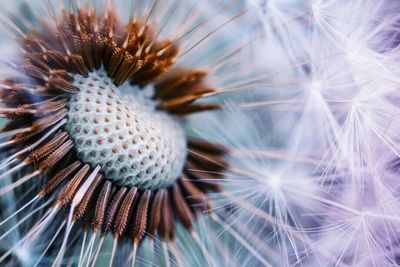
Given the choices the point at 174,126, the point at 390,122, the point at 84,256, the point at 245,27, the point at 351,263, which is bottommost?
the point at 84,256

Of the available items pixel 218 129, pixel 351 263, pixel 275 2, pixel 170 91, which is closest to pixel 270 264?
pixel 351 263

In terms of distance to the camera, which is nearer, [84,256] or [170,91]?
[84,256]

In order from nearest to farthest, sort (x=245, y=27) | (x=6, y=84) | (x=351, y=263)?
(x=6, y=84) < (x=351, y=263) < (x=245, y=27)

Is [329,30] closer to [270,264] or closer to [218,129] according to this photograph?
[218,129]

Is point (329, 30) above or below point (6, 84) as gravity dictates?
above
